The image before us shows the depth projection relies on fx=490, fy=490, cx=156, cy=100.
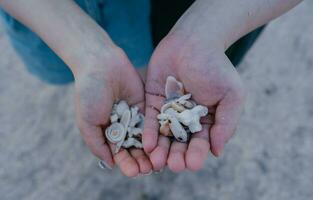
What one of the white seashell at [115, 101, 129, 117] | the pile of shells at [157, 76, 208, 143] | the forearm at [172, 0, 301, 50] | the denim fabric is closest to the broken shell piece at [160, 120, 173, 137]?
the pile of shells at [157, 76, 208, 143]

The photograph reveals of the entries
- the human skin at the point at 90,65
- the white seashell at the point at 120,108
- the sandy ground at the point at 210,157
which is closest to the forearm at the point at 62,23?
the human skin at the point at 90,65

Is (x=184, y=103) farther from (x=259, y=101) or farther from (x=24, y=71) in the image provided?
(x=24, y=71)

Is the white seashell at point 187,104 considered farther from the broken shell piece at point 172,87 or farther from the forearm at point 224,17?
the forearm at point 224,17

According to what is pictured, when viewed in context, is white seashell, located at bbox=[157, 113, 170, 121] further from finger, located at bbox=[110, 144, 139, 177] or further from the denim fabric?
the denim fabric

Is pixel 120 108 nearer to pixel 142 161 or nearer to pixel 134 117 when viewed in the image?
pixel 134 117

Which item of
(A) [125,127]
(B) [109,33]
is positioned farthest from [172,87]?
(B) [109,33]

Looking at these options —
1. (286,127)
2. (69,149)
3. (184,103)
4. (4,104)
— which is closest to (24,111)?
(4,104)
